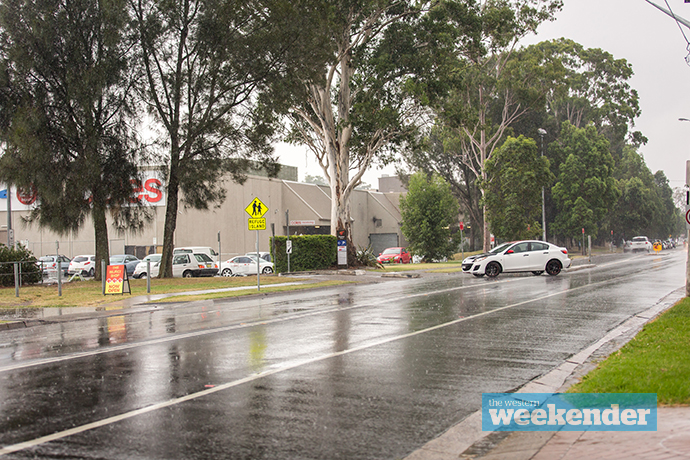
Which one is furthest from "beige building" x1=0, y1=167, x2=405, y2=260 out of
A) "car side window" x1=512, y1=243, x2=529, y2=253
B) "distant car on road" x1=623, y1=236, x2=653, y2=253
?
"distant car on road" x1=623, y1=236, x2=653, y2=253

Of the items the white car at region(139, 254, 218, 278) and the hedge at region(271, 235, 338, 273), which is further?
the white car at region(139, 254, 218, 278)

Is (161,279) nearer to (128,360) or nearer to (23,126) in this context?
(23,126)

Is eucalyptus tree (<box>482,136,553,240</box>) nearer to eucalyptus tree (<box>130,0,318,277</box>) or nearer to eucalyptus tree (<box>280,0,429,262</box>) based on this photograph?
eucalyptus tree (<box>280,0,429,262</box>)

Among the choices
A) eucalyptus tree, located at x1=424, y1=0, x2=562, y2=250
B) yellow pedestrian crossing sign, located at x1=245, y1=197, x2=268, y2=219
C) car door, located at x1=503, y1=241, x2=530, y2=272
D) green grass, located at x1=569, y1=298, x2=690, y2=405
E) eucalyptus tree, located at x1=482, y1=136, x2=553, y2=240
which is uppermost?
eucalyptus tree, located at x1=424, y1=0, x2=562, y2=250

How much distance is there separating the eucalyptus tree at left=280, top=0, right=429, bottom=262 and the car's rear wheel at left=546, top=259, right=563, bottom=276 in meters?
10.7

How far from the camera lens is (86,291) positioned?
2333cm

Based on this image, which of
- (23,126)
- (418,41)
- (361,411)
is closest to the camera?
(361,411)

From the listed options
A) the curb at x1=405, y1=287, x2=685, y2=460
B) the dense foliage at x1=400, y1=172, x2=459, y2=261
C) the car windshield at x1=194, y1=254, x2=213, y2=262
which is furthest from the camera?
the dense foliage at x1=400, y1=172, x2=459, y2=261

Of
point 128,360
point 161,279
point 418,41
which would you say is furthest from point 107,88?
point 128,360

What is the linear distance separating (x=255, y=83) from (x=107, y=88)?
21.1 ft

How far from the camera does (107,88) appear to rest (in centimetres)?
2677

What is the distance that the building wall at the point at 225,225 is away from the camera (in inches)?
1914

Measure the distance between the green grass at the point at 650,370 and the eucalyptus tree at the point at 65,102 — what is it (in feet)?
74.4

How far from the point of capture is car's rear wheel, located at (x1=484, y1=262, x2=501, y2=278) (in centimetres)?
2833
